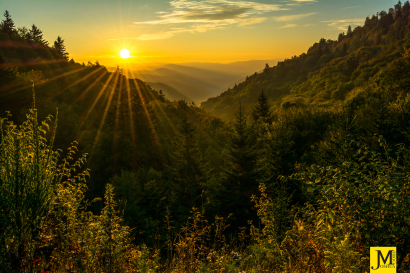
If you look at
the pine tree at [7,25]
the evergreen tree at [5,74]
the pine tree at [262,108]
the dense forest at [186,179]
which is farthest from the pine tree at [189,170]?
the pine tree at [7,25]

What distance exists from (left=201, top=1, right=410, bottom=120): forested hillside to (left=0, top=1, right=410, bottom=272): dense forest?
15.5 m

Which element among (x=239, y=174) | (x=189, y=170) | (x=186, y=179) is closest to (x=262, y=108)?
(x=189, y=170)

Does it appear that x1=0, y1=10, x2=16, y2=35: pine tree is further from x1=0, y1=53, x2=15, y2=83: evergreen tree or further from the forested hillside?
the forested hillside

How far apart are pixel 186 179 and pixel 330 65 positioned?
13704 centimetres

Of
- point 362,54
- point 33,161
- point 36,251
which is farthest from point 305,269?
point 362,54

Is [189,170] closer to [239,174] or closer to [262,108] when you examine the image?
[239,174]

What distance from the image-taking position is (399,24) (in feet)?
452

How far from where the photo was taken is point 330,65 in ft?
438

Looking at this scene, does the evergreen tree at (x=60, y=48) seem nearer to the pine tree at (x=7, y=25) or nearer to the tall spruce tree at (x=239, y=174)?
the pine tree at (x=7, y=25)

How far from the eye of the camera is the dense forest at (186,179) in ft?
11.4

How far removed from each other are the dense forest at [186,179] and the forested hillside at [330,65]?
51.0 feet

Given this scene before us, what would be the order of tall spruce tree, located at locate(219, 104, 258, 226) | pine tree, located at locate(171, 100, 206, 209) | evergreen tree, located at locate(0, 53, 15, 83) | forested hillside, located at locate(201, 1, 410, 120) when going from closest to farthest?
tall spruce tree, located at locate(219, 104, 258, 226), pine tree, located at locate(171, 100, 206, 209), evergreen tree, located at locate(0, 53, 15, 83), forested hillside, located at locate(201, 1, 410, 120)

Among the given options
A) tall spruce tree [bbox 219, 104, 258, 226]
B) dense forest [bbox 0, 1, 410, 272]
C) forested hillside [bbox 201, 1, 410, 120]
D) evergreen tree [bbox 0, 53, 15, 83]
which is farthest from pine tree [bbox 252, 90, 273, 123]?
forested hillside [bbox 201, 1, 410, 120]

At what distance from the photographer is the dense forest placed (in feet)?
11.4
